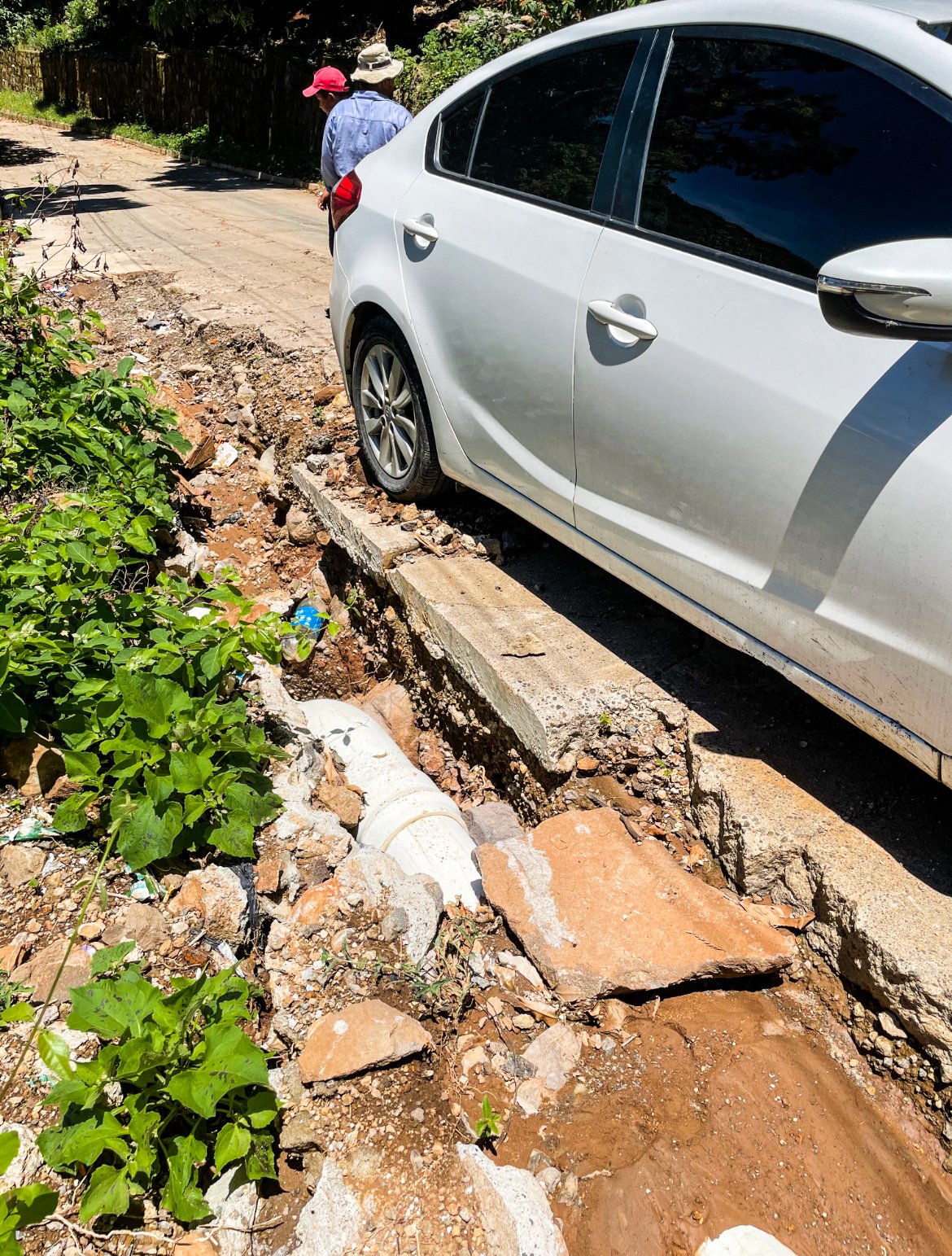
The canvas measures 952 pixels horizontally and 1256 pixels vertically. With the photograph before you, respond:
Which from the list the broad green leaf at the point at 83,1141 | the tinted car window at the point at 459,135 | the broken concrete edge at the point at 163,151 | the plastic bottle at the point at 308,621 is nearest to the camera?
the broad green leaf at the point at 83,1141

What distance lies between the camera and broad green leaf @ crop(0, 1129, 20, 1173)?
163 centimetres

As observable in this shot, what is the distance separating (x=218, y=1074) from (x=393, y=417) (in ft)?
9.29

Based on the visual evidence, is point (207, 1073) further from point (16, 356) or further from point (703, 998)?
point (16, 356)

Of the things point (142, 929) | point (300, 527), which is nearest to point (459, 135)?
point (300, 527)


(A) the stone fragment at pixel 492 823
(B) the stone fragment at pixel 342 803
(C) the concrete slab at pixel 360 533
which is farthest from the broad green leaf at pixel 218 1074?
(C) the concrete slab at pixel 360 533

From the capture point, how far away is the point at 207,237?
37.1ft

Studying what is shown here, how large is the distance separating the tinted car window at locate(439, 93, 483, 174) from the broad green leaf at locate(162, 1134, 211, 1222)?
124 inches

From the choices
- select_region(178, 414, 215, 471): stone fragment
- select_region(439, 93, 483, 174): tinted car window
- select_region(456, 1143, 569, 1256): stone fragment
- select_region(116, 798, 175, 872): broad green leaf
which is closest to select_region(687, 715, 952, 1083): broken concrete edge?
select_region(456, 1143, 569, 1256): stone fragment

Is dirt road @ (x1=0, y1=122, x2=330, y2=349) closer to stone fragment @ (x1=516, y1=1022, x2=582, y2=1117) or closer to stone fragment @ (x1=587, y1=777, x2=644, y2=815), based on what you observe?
stone fragment @ (x1=587, y1=777, x2=644, y2=815)

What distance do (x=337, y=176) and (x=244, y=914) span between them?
560 centimetres

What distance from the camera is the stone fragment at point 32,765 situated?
2709mm

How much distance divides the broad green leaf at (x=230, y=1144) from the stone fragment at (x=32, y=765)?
123 centimetres

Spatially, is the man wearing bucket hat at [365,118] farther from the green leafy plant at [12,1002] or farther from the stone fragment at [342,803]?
the green leafy plant at [12,1002]

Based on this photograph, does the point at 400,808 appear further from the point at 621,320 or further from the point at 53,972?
the point at 621,320
